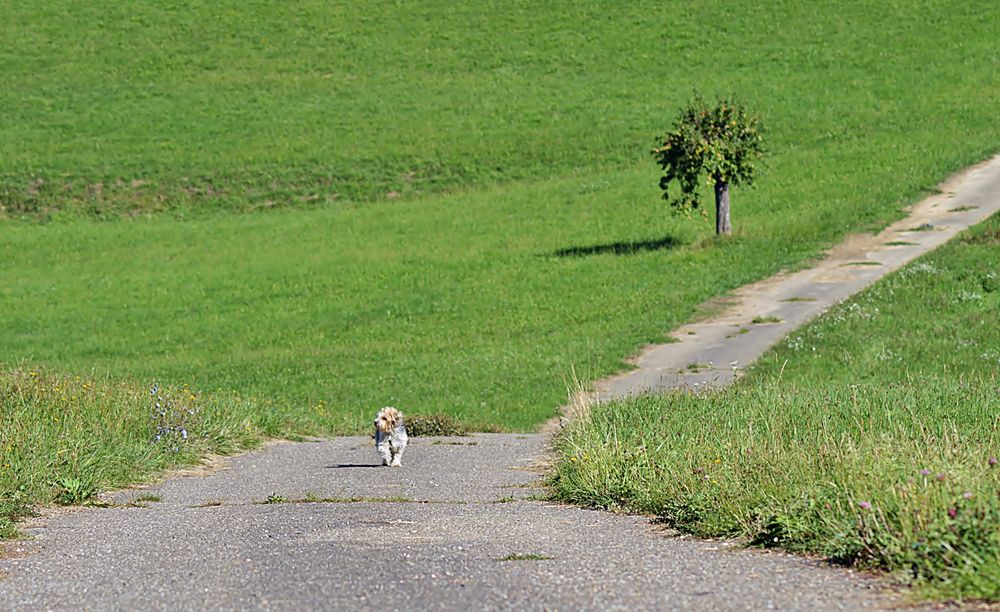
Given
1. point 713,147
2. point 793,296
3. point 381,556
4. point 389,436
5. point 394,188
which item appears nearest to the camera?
point 381,556

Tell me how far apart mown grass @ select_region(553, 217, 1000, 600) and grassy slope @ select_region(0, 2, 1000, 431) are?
9615 mm

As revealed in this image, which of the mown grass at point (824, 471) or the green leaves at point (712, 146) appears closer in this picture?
the mown grass at point (824, 471)

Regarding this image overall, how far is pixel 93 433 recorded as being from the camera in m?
15.4

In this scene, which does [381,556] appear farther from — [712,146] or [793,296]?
[712,146]

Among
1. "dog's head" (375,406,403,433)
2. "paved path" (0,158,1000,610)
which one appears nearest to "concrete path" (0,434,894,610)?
"paved path" (0,158,1000,610)

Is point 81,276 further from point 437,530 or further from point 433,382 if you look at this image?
point 437,530

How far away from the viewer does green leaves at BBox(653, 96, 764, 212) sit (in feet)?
139

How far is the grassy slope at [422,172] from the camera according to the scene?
34.0 meters

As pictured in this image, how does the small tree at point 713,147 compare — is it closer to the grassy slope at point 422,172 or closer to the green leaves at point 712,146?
the green leaves at point 712,146

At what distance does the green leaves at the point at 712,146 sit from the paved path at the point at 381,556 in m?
28.3

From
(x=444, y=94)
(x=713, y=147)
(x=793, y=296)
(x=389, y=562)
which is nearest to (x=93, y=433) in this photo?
(x=389, y=562)

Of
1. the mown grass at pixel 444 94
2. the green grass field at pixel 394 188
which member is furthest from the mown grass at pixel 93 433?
the mown grass at pixel 444 94

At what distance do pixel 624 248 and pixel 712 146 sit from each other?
14.7 ft

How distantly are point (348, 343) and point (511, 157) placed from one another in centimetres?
2915
